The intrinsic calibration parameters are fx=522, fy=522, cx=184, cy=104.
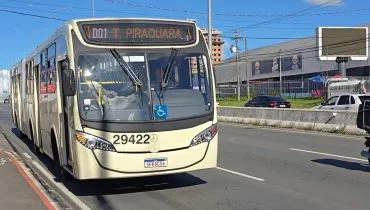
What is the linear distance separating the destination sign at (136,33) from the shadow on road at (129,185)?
261 cm

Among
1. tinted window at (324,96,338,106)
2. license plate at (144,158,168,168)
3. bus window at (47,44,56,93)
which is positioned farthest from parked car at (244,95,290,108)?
license plate at (144,158,168,168)

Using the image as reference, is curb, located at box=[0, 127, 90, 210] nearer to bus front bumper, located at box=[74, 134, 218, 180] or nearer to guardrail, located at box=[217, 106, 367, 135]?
bus front bumper, located at box=[74, 134, 218, 180]

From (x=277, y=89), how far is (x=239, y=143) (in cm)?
6163

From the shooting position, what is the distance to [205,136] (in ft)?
29.1

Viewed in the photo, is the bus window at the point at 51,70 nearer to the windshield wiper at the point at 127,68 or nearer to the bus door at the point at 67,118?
the bus door at the point at 67,118

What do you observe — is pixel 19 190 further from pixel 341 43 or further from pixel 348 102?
pixel 341 43

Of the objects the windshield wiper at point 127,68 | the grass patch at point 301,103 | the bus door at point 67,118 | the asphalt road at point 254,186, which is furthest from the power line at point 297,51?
the windshield wiper at point 127,68

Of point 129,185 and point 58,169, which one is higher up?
point 58,169

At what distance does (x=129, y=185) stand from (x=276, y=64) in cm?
8955

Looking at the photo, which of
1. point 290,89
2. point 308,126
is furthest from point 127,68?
point 290,89

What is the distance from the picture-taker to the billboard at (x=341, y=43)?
55750 millimetres

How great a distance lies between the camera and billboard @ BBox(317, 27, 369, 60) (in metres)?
55.8

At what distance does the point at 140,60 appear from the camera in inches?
345

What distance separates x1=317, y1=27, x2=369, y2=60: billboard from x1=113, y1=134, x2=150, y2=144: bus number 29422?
4951cm
